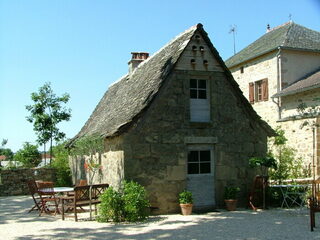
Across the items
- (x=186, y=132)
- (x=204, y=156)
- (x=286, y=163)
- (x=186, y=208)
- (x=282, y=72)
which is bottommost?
(x=186, y=208)

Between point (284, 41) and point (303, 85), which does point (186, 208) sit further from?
point (284, 41)

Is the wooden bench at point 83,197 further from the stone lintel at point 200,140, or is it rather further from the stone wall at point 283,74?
the stone wall at point 283,74

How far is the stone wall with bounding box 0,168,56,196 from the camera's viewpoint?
18.3m

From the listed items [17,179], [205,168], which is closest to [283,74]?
[205,168]

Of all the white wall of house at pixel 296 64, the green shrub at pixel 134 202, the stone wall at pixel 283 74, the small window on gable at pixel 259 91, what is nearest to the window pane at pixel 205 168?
the green shrub at pixel 134 202

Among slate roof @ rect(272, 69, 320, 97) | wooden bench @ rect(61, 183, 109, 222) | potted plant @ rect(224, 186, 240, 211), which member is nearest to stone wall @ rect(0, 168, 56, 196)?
wooden bench @ rect(61, 183, 109, 222)

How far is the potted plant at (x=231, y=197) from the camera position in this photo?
11305 millimetres

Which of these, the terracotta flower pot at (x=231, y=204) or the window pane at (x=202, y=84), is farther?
the window pane at (x=202, y=84)

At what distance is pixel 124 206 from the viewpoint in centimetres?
977

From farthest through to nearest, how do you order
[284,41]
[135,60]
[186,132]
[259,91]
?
[259,91] < [284,41] < [135,60] < [186,132]

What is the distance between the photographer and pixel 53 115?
69.2ft

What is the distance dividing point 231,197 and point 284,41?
1184 centimetres

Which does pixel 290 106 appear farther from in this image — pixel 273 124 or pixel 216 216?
pixel 216 216

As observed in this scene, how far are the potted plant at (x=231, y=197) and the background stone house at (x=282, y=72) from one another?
636 centimetres
